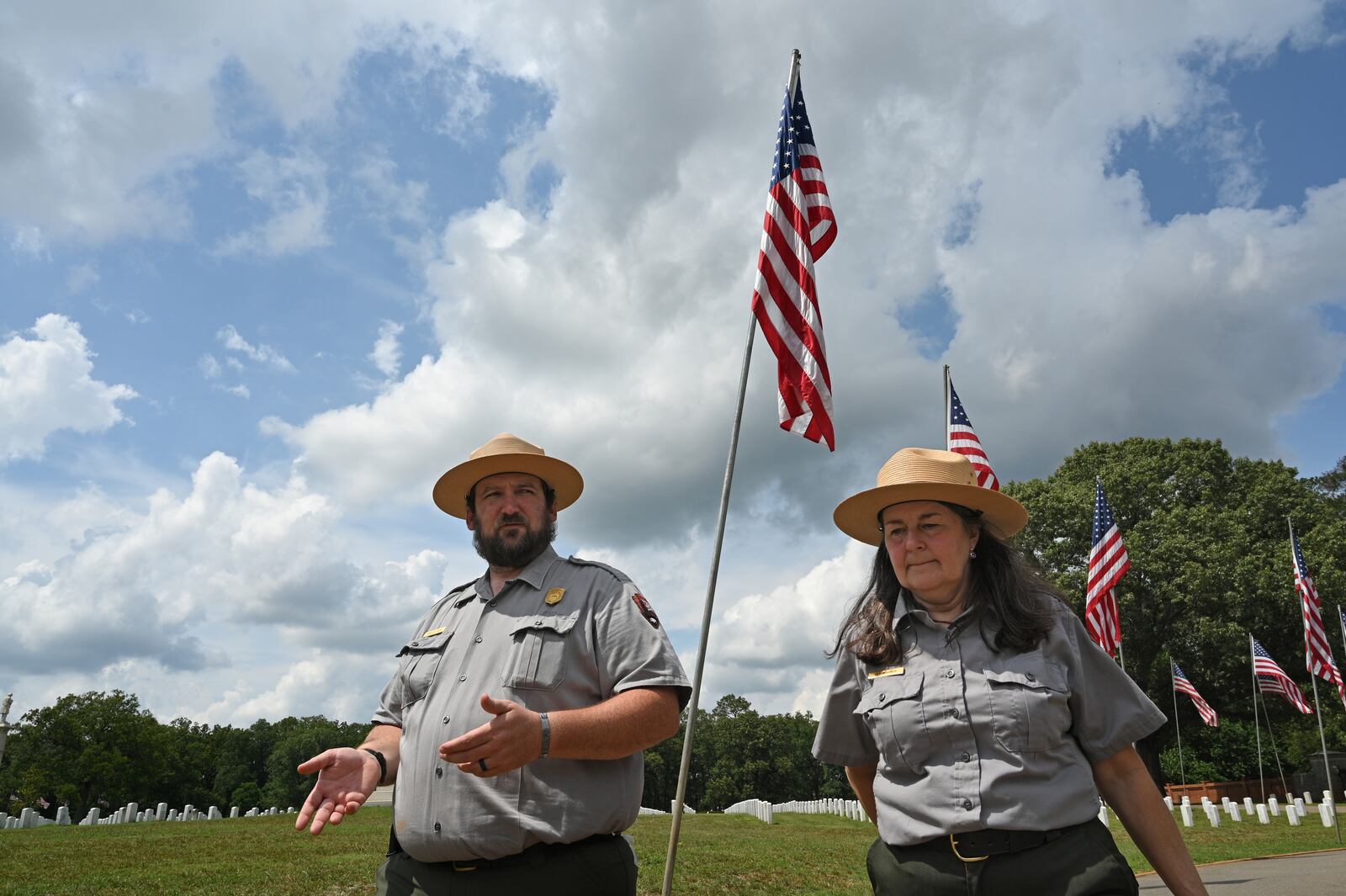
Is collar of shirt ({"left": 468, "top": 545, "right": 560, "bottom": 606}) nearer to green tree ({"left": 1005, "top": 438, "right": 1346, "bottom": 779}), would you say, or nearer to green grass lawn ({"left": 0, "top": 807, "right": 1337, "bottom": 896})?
green grass lawn ({"left": 0, "top": 807, "right": 1337, "bottom": 896})

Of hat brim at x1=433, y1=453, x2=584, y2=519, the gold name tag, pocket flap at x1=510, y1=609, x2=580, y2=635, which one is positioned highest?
hat brim at x1=433, y1=453, x2=584, y2=519

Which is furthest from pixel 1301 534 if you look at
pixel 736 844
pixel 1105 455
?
pixel 736 844

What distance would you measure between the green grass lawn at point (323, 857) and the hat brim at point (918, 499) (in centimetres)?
841

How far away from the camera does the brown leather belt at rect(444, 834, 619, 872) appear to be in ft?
10.1

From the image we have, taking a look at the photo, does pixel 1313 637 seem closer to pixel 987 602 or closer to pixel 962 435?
pixel 962 435

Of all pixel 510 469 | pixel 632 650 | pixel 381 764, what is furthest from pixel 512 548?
pixel 381 764

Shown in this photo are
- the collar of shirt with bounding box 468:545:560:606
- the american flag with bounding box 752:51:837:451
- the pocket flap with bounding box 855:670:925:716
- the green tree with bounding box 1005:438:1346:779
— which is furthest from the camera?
the green tree with bounding box 1005:438:1346:779

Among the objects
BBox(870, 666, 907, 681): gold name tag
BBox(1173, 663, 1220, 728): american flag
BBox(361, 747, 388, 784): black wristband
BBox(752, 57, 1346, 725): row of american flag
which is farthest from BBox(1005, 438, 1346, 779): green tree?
BBox(361, 747, 388, 784): black wristband

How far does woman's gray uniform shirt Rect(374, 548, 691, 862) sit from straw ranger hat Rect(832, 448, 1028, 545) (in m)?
0.98

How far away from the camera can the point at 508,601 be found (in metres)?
3.67

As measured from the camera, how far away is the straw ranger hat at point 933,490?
354cm

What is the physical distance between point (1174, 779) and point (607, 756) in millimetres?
63598

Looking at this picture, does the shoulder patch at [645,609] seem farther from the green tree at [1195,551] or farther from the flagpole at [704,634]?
the green tree at [1195,551]

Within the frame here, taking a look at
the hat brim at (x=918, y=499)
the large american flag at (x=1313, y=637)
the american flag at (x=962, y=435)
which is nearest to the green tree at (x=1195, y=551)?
the large american flag at (x=1313, y=637)
